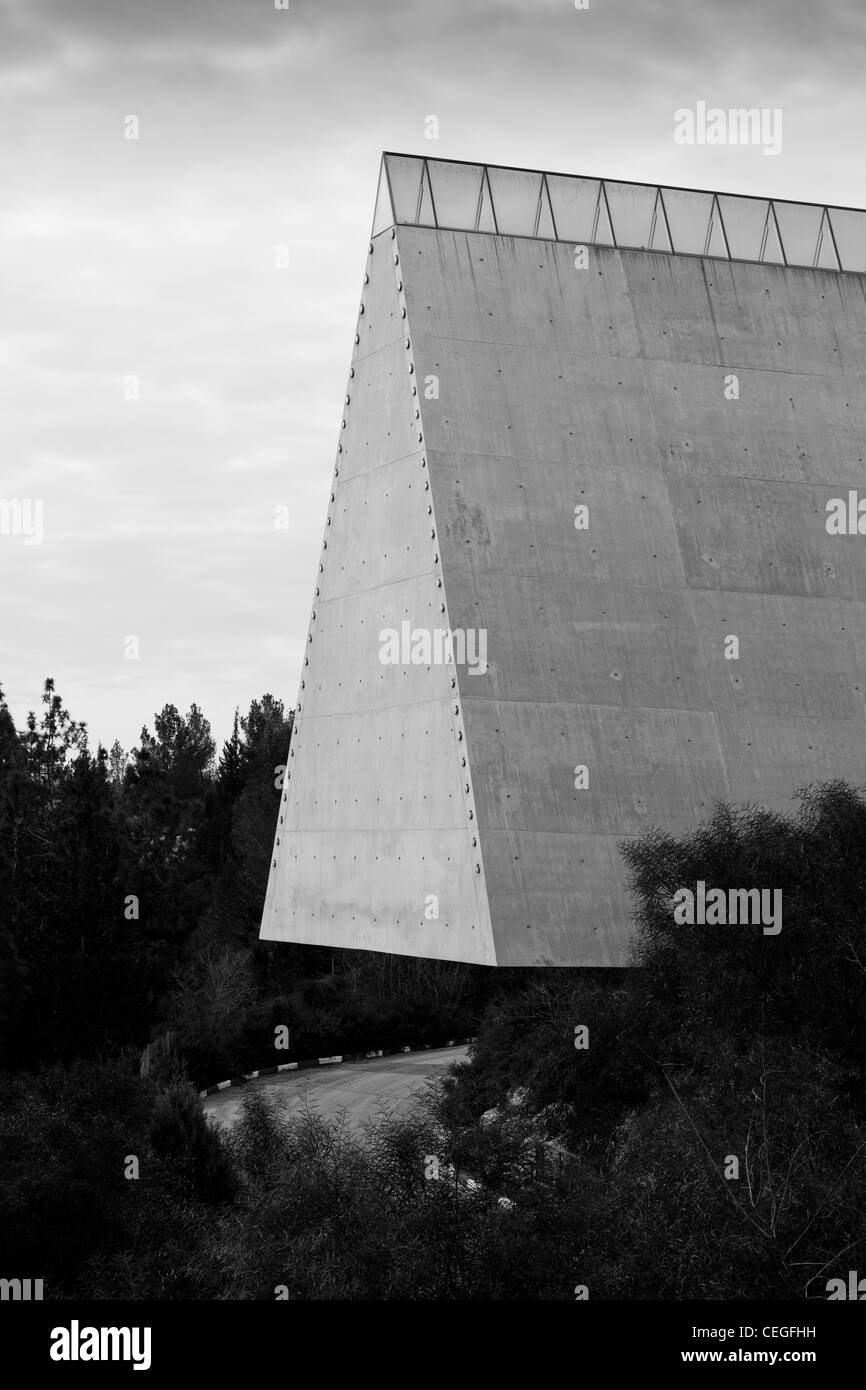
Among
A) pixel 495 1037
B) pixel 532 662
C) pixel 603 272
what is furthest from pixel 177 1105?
pixel 603 272

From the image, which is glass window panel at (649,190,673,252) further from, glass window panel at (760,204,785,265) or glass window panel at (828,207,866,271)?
glass window panel at (828,207,866,271)

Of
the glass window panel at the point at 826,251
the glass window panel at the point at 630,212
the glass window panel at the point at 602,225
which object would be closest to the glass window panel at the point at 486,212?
the glass window panel at the point at 602,225

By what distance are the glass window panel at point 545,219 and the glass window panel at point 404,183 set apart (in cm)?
279

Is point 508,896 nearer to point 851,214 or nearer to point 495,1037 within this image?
point 495,1037

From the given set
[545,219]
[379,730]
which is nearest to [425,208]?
[545,219]

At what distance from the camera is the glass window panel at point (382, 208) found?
31844 mm

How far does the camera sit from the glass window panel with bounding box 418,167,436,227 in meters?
31.8

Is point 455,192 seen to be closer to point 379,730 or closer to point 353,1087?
point 379,730

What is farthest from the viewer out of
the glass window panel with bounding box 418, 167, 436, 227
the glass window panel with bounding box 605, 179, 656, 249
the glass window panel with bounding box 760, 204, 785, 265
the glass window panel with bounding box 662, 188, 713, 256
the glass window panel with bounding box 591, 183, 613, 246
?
the glass window panel with bounding box 760, 204, 785, 265

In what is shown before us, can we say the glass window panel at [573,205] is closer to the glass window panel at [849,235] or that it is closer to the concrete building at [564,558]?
the concrete building at [564,558]

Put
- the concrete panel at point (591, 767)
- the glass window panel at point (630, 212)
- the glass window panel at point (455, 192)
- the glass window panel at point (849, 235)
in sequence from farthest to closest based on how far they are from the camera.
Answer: the glass window panel at point (849, 235), the glass window panel at point (630, 212), the glass window panel at point (455, 192), the concrete panel at point (591, 767)

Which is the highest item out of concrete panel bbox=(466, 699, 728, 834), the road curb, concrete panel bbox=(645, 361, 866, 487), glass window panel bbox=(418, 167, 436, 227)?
glass window panel bbox=(418, 167, 436, 227)

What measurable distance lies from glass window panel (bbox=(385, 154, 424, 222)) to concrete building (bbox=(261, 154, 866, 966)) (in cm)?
6

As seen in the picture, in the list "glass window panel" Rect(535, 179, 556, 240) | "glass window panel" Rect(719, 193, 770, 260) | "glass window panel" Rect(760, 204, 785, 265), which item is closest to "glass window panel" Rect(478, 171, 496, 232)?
"glass window panel" Rect(535, 179, 556, 240)
